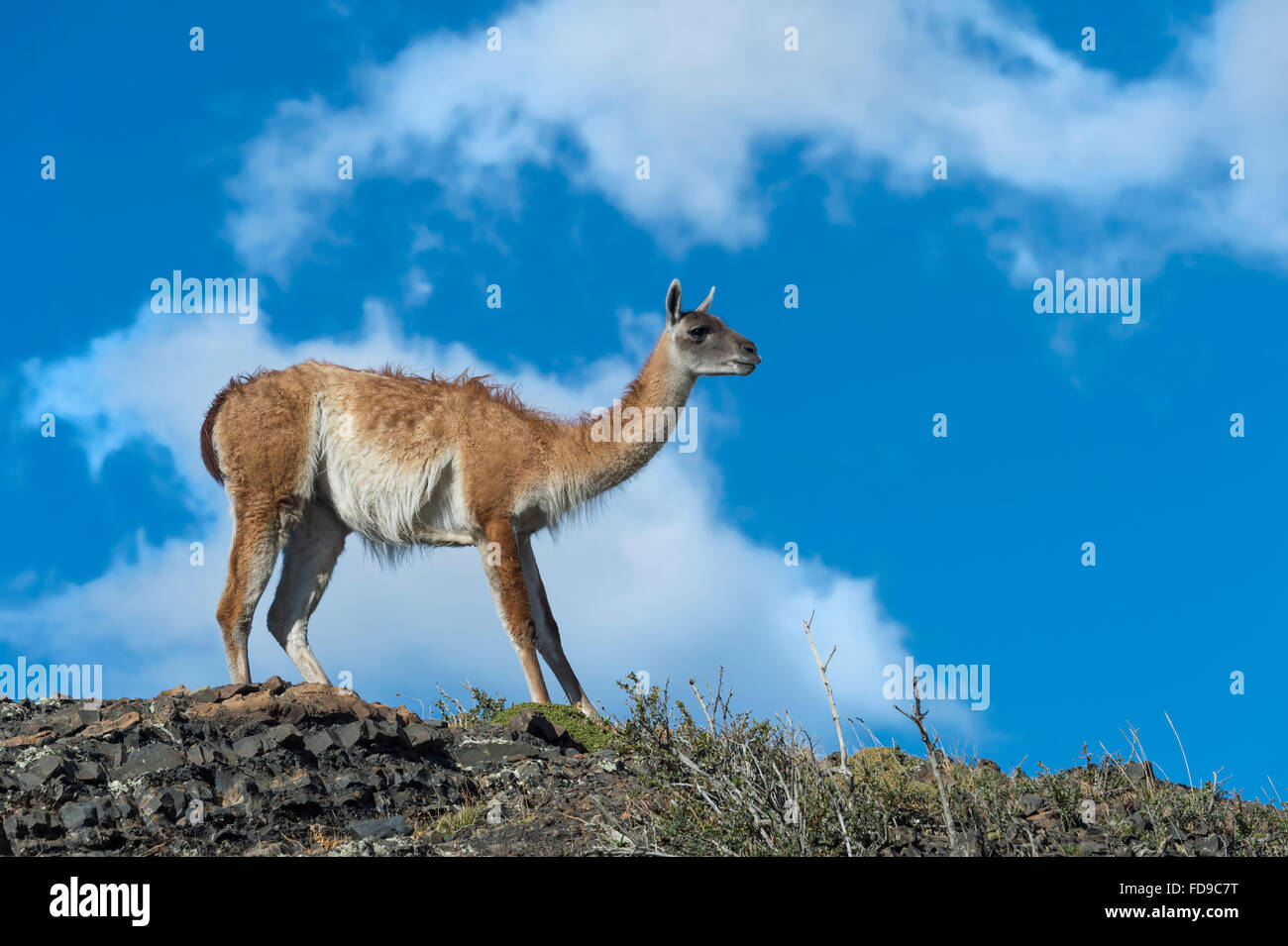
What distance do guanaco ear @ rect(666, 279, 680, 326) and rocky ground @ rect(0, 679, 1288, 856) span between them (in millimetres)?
5743

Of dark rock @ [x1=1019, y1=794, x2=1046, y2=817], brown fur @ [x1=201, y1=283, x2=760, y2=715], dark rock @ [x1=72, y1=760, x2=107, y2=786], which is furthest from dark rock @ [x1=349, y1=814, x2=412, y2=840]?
dark rock @ [x1=1019, y1=794, x2=1046, y2=817]

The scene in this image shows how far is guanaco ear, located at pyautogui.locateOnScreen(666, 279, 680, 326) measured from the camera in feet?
46.9

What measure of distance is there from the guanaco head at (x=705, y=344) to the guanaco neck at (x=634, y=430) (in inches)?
6.5

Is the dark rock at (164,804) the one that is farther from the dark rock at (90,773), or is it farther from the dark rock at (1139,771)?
the dark rock at (1139,771)

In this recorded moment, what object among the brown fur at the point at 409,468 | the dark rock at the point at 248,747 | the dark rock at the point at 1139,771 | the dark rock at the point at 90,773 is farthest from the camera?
the brown fur at the point at 409,468

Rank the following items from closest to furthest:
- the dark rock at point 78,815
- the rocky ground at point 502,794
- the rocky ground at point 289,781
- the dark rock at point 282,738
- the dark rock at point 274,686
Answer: the rocky ground at point 502,794 < the rocky ground at point 289,781 < the dark rock at point 78,815 < the dark rock at point 282,738 < the dark rock at point 274,686

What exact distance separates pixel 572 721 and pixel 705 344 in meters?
5.04

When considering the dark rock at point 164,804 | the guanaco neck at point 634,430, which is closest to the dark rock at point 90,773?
the dark rock at point 164,804

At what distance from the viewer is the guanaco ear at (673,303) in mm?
14281

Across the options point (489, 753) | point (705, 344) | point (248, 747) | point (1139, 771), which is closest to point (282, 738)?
point (248, 747)

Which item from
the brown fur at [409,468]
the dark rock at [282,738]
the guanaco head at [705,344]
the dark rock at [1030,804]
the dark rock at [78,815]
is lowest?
the dark rock at [1030,804]

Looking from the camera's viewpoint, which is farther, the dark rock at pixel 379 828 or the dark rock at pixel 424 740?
the dark rock at pixel 424 740

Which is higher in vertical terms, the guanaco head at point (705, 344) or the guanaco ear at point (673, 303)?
the guanaco ear at point (673, 303)
